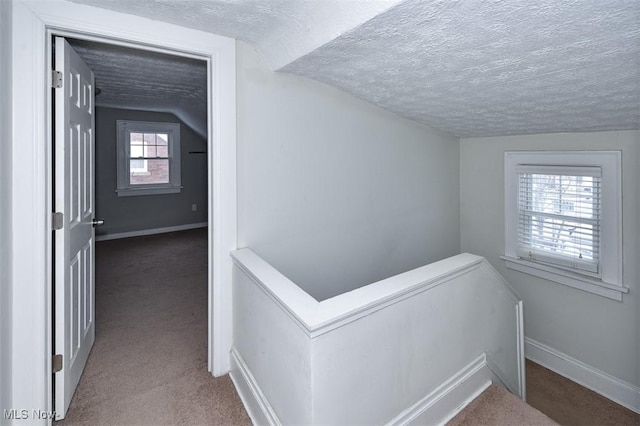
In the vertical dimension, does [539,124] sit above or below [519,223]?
above

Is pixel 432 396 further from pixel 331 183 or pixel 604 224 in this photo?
pixel 604 224

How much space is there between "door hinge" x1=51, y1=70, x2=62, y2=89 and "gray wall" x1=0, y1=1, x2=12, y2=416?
0.19m

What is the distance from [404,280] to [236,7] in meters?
1.50

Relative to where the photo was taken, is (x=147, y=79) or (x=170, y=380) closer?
(x=170, y=380)

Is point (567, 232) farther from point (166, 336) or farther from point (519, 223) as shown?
point (166, 336)

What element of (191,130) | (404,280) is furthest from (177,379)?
(191,130)

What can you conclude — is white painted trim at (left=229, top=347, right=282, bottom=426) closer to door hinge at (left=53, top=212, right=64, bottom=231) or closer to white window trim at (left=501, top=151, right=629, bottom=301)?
door hinge at (left=53, top=212, right=64, bottom=231)

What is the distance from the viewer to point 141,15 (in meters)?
1.72

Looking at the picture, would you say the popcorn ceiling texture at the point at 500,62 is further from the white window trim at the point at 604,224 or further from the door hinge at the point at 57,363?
the door hinge at the point at 57,363

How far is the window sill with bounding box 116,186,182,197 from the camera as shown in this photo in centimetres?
550

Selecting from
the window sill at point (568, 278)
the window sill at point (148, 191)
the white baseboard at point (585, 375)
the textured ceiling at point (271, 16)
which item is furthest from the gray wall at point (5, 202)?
the window sill at point (148, 191)

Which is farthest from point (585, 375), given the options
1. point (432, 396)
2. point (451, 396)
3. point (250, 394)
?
point (250, 394)

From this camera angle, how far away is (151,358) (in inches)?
87.9

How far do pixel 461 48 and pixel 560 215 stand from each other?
1921 mm
